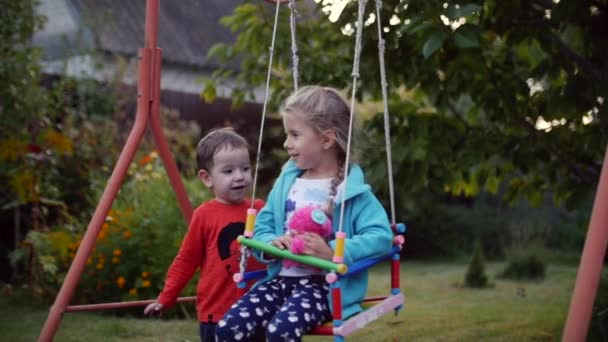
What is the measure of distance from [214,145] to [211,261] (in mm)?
470

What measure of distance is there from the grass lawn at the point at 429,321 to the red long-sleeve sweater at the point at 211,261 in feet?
4.98

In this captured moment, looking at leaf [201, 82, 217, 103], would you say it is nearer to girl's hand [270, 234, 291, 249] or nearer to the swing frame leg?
the swing frame leg

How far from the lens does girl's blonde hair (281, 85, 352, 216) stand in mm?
3088

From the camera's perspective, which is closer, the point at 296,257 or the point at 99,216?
the point at 296,257

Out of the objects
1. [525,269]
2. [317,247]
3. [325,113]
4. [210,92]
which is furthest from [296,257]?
[525,269]

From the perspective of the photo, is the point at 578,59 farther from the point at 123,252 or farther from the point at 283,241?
the point at 123,252

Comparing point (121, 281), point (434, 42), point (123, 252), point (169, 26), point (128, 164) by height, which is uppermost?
point (169, 26)

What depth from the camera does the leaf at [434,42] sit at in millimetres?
3016

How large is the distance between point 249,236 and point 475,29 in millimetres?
1169

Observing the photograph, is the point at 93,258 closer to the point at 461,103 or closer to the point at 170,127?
the point at 170,127

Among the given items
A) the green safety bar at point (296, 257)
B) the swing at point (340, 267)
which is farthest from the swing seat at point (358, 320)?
the green safety bar at point (296, 257)

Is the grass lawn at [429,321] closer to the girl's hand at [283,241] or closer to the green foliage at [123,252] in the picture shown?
the green foliage at [123,252]

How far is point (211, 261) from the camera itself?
3.46m

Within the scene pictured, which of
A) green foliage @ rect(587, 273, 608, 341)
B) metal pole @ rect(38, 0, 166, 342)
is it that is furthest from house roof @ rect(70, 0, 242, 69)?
green foliage @ rect(587, 273, 608, 341)
